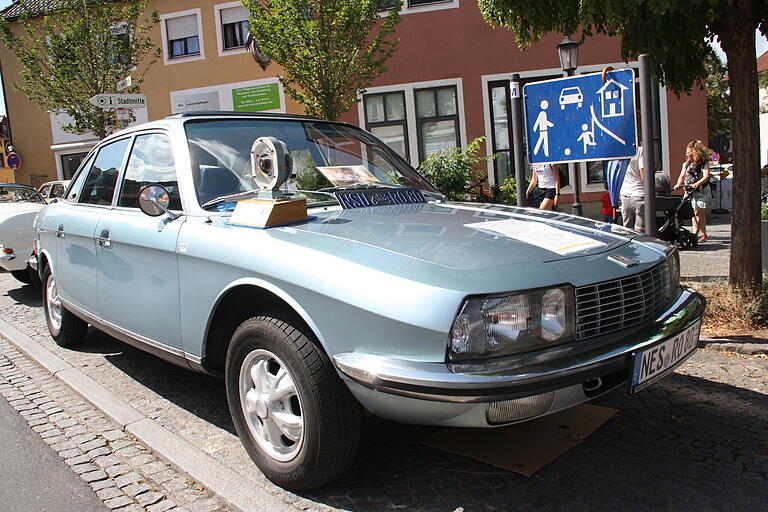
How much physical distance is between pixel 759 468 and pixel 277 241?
7.71 feet

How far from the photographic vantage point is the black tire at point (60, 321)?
5438 millimetres

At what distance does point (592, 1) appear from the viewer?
4598 millimetres

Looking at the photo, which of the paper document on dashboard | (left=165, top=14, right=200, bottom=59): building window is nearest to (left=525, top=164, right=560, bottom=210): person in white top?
the paper document on dashboard

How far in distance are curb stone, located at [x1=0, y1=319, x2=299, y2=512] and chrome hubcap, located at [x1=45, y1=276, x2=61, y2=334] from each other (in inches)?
18.9

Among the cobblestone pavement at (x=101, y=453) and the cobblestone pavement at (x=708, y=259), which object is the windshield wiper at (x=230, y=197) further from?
the cobblestone pavement at (x=708, y=259)

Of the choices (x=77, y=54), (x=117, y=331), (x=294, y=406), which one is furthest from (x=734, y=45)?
(x=77, y=54)

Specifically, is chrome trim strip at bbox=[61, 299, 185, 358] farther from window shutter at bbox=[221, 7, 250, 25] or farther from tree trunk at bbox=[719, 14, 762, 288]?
window shutter at bbox=[221, 7, 250, 25]

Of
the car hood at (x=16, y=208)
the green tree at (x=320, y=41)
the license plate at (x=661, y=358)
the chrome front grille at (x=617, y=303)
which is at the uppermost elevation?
the green tree at (x=320, y=41)

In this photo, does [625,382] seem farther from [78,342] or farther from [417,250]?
[78,342]

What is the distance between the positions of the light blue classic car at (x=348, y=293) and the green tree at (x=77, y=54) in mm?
13440

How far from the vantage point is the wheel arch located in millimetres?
2730

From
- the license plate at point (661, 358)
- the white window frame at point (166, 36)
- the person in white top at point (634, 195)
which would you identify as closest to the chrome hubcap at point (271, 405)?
the license plate at point (661, 358)

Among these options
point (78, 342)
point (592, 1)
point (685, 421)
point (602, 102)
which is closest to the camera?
point (685, 421)

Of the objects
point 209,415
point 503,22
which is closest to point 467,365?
point 209,415
